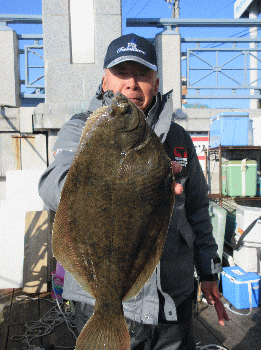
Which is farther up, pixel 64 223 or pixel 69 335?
pixel 64 223

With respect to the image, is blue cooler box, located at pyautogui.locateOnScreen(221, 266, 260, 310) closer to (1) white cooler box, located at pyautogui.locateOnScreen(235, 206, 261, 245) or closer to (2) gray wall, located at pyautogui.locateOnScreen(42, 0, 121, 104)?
(1) white cooler box, located at pyautogui.locateOnScreen(235, 206, 261, 245)

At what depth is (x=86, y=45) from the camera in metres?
5.45

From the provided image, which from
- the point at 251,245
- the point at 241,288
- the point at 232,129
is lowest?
the point at 241,288

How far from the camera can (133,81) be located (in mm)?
1684

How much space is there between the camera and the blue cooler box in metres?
4.27

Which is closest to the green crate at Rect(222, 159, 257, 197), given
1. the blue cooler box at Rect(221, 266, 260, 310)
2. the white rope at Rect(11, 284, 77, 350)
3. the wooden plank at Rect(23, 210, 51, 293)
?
the blue cooler box at Rect(221, 266, 260, 310)

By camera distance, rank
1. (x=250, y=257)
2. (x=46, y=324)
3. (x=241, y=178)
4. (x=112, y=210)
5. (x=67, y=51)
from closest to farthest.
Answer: (x=112, y=210)
(x=46, y=324)
(x=250, y=257)
(x=67, y=51)
(x=241, y=178)

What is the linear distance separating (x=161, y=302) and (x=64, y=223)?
38.4 inches

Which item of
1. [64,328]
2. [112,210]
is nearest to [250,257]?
[64,328]

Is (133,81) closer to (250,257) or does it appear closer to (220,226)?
(220,226)

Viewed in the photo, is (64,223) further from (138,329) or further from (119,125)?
(138,329)

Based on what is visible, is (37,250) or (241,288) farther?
(37,250)

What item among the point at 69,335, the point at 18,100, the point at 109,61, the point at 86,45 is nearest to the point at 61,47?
the point at 86,45

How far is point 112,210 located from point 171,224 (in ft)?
2.78
